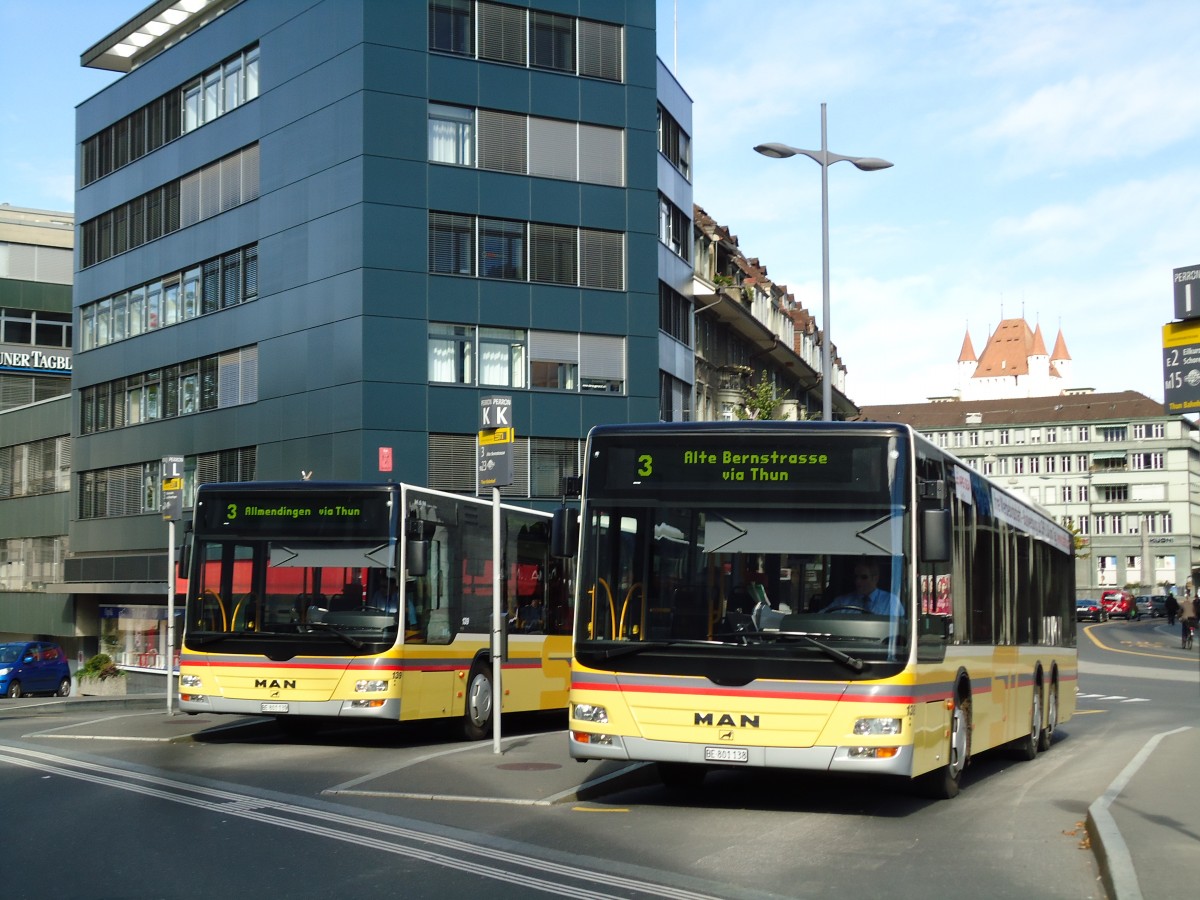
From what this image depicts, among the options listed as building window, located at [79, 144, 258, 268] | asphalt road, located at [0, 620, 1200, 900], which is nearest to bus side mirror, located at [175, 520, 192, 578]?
asphalt road, located at [0, 620, 1200, 900]

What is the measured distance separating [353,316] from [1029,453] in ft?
452

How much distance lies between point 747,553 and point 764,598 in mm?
342

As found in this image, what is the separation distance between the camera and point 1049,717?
1830 centimetres

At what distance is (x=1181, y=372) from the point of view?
1190cm

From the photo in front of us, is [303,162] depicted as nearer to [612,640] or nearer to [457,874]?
[612,640]

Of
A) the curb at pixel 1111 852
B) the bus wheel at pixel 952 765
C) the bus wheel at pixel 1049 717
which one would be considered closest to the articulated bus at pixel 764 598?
the bus wheel at pixel 952 765

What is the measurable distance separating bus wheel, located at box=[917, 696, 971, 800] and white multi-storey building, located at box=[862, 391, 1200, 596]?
145m

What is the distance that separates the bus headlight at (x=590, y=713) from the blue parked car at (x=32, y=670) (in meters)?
32.2

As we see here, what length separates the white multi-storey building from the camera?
158000 mm

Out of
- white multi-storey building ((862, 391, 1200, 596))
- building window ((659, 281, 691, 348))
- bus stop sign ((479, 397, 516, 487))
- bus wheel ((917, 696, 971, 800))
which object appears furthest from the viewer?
white multi-storey building ((862, 391, 1200, 596))

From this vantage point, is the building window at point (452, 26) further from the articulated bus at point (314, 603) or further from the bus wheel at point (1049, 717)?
the bus wheel at point (1049, 717)

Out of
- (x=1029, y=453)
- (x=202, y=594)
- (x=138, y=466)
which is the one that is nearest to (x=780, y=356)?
(x=138, y=466)

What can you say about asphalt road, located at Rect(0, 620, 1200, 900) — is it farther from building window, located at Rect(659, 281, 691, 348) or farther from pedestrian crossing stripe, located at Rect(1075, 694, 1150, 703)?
building window, located at Rect(659, 281, 691, 348)

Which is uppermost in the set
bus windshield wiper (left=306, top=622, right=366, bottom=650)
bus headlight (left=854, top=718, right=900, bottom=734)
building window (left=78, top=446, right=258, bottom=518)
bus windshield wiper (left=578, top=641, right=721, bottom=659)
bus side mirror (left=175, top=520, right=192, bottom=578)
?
building window (left=78, top=446, right=258, bottom=518)
